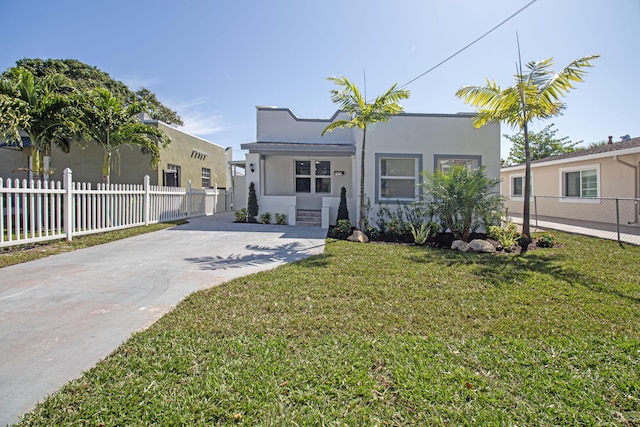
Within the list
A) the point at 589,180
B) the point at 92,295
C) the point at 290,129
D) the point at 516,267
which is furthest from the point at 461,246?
the point at 589,180

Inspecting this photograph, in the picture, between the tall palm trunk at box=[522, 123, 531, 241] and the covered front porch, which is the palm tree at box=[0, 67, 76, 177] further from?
the tall palm trunk at box=[522, 123, 531, 241]

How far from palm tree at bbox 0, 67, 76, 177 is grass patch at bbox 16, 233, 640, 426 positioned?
899 cm

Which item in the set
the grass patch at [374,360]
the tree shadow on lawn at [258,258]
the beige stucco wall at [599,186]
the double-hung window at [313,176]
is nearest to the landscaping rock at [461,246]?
the beige stucco wall at [599,186]

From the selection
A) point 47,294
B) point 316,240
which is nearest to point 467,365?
point 47,294

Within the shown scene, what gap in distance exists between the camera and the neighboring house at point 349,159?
10.6 meters

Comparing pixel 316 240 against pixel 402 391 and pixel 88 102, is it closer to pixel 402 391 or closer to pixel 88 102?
pixel 402 391

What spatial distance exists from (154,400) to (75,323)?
182 centimetres

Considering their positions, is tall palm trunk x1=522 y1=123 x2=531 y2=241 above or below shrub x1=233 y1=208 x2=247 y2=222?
above

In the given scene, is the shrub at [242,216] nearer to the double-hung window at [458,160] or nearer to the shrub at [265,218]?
the shrub at [265,218]

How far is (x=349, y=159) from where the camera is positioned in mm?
13969

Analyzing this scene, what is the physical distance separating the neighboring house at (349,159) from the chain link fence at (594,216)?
143 inches

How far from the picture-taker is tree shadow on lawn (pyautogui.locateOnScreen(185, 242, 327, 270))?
226 inches

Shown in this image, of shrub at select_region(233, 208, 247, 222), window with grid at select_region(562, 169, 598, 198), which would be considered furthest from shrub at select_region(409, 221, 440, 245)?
window with grid at select_region(562, 169, 598, 198)

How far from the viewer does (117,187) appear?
9.28m
